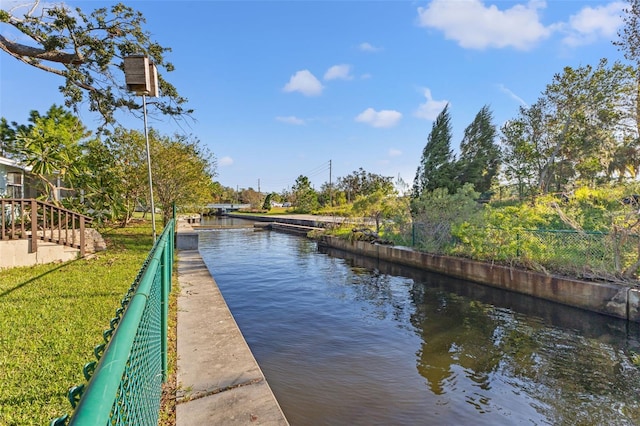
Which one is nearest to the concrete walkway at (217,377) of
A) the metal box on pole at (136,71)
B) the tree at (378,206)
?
the metal box on pole at (136,71)

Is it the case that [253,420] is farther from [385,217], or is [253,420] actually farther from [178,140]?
[178,140]

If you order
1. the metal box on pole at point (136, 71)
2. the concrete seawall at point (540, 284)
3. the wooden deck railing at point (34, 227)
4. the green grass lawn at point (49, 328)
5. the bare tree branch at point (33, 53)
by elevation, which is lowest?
the concrete seawall at point (540, 284)

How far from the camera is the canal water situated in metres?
4.19

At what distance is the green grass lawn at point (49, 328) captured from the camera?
2.88m

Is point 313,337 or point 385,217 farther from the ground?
point 385,217

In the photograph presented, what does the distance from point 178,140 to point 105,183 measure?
149 inches

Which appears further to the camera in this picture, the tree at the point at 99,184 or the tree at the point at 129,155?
the tree at the point at 129,155

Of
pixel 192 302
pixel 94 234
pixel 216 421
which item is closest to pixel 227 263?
pixel 94 234

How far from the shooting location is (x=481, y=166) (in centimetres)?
2744

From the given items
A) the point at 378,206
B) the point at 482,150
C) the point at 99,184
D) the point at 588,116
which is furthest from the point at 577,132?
the point at 99,184

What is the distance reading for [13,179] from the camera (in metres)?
15.1

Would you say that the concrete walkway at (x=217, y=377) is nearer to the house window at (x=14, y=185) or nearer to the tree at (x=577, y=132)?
the house window at (x=14, y=185)

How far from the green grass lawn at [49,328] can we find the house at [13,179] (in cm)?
824

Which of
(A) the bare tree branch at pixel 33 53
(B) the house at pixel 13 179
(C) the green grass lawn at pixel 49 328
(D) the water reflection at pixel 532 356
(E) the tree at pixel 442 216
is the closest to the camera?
(C) the green grass lawn at pixel 49 328
